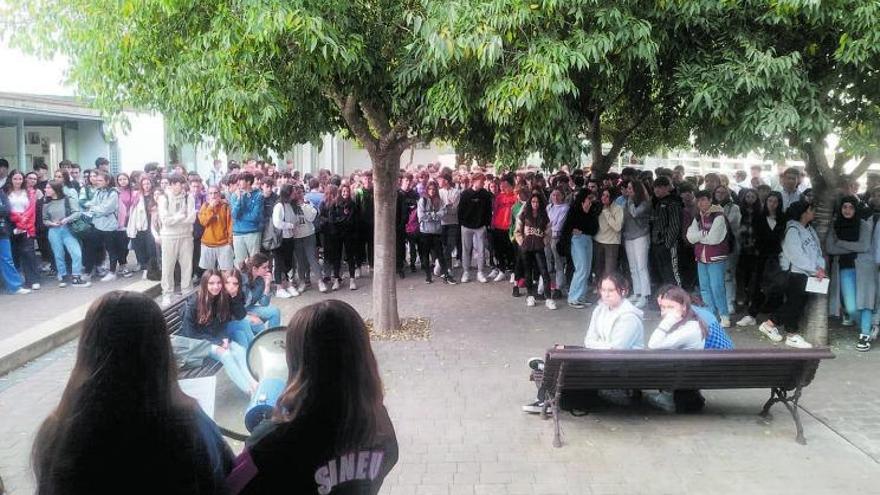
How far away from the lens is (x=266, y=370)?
566cm

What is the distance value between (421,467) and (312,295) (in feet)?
20.9

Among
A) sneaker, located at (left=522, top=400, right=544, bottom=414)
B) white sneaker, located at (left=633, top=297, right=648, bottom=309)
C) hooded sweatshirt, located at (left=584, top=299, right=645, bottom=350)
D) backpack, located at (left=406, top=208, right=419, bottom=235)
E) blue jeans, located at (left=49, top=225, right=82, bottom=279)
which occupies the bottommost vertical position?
sneaker, located at (left=522, top=400, right=544, bottom=414)

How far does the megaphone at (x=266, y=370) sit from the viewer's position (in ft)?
16.5

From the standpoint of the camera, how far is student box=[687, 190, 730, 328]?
9.03m

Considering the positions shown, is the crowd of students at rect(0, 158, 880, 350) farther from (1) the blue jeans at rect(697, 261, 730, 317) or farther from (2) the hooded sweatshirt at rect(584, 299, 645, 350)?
(2) the hooded sweatshirt at rect(584, 299, 645, 350)

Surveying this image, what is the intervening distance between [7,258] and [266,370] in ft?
22.3

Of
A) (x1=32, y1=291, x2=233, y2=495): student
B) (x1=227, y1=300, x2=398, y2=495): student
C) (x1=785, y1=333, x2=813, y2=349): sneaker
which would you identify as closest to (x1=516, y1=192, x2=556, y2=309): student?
(x1=785, y1=333, x2=813, y2=349): sneaker

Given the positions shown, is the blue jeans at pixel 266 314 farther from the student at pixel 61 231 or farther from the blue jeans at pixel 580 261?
the student at pixel 61 231

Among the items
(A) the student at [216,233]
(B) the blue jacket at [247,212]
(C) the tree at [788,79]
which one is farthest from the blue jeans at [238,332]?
(C) the tree at [788,79]

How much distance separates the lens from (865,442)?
5.75 meters

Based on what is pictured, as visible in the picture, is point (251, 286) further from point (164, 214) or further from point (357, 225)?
point (357, 225)

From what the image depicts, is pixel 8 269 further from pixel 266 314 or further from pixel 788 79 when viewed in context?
pixel 788 79

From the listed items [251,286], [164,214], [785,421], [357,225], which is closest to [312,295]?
[357,225]

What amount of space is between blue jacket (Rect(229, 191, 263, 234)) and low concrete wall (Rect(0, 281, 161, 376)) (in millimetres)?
2281
